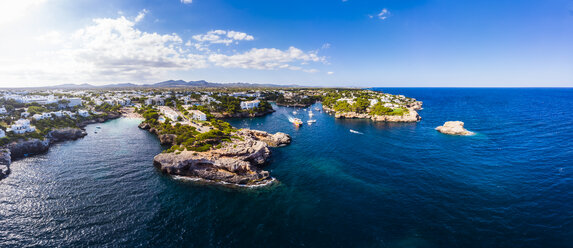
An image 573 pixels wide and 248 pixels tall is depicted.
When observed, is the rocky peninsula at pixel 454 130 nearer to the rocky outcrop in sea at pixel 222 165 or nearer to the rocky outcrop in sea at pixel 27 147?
the rocky outcrop in sea at pixel 222 165

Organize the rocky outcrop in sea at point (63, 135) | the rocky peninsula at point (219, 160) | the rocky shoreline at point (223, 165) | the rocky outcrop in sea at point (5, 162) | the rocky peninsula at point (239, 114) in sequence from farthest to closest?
the rocky peninsula at point (239, 114), the rocky outcrop in sea at point (63, 135), the rocky outcrop in sea at point (5, 162), the rocky peninsula at point (219, 160), the rocky shoreline at point (223, 165)

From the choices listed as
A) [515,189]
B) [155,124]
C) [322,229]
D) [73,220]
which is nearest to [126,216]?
[73,220]

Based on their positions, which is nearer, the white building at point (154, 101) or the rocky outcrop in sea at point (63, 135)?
the rocky outcrop in sea at point (63, 135)

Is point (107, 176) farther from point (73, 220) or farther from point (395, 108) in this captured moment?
point (395, 108)

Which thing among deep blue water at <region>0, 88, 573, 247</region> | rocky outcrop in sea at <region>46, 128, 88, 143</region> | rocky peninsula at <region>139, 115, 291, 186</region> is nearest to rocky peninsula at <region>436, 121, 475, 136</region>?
deep blue water at <region>0, 88, 573, 247</region>

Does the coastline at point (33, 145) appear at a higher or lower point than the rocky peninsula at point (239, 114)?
lower

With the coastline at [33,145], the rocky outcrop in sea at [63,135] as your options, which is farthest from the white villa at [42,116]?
the rocky outcrop in sea at [63,135]
